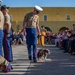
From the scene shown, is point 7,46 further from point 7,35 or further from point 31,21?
point 31,21

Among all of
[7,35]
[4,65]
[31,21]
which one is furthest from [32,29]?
[4,65]

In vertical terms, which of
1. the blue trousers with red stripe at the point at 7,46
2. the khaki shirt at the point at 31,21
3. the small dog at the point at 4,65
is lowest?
the small dog at the point at 4,65

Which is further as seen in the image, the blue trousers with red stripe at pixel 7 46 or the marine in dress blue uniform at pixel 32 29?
the marine in dress blue uniform at pixel 32 29

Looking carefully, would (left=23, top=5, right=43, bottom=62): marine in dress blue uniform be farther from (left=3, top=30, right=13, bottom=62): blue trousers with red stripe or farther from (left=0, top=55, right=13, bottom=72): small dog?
(left=0, top=55, right=13, bottom=72): small dog

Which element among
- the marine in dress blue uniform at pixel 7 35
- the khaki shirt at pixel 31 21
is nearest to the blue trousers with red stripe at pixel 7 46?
the marine in dress blue uniform at pixel 7 35

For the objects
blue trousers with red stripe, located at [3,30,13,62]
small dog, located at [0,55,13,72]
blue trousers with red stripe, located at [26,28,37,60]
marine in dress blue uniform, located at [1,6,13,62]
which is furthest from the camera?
blue trousers with red stripe, located at [26,28,37,60]

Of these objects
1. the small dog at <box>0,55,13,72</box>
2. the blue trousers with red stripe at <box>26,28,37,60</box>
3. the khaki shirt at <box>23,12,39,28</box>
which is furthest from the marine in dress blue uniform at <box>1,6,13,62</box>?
the small dog at <box>0,55,13,72</box>

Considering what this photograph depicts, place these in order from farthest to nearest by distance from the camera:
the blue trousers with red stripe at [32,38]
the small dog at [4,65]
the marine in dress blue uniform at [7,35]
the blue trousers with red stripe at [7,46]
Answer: the blue trousers with red stripe at [32,38] → the blue trousers with red stripe at [7,46] → the marine in dress blue uniform at [7,35] → the small dog at [4,65]

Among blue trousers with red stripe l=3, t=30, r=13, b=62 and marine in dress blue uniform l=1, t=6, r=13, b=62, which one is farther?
blue trousers with red stripe l=3, t=30, r=13, b=62

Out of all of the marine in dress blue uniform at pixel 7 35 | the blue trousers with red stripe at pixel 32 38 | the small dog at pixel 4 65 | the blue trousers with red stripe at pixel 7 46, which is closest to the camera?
the small dog at pixel 4 65

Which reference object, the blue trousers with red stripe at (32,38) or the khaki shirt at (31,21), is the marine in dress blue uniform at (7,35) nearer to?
the blue trousers with red stripe at (32,38)

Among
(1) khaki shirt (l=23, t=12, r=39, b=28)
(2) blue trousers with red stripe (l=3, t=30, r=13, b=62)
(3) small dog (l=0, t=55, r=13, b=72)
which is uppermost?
(1) khaki shirt (l=23, t=12, r=39, b=28)

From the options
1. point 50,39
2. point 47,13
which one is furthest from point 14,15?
point 50,39

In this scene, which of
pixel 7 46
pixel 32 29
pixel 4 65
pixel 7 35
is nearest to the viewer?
pixel 4 65
